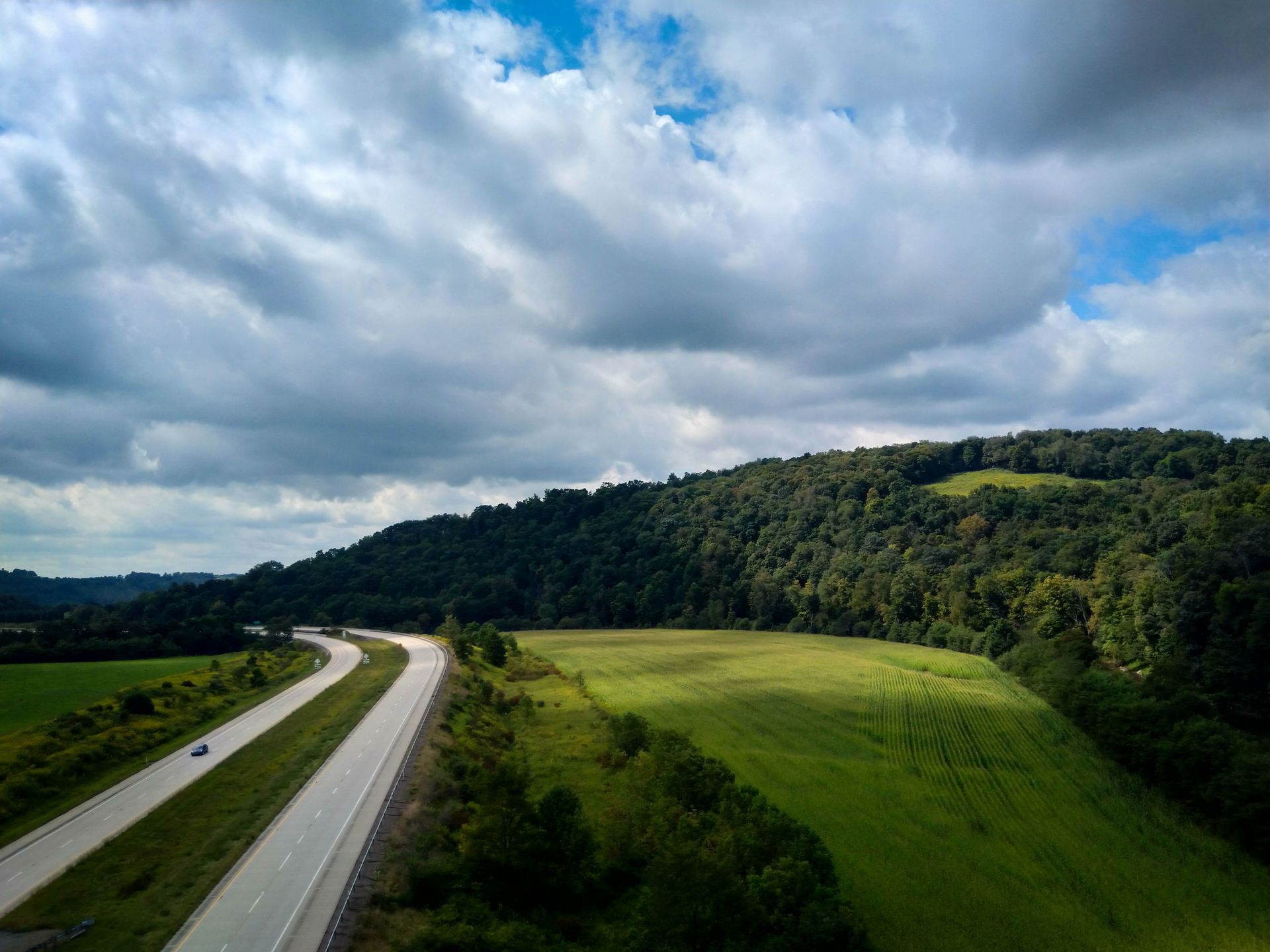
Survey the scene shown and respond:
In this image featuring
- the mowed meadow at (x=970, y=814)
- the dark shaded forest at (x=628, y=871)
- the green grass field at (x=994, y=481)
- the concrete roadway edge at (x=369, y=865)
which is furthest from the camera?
the green grass field at (x=994, y=481)

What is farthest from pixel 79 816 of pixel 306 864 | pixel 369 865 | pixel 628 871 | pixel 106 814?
pixel 628 871

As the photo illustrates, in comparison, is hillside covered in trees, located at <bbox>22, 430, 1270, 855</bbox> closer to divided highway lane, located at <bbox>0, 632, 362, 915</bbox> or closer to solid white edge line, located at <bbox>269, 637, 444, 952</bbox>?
solid white edge line, located at <bbox>269, 637, 444, 952</bbox>

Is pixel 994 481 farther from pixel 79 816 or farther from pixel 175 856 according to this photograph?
pixel 79 816

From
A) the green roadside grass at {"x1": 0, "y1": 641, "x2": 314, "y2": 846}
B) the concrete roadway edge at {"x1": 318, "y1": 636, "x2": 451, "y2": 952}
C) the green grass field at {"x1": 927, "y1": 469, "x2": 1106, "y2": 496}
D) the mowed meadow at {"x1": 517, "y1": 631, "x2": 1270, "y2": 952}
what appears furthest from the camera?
the green grass field at {"x1": 927, "y1": 469, "x2": 1106, "y2": 496}

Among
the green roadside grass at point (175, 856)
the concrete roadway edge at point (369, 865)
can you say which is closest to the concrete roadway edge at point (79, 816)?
the green roadside grass at point (175, 856)

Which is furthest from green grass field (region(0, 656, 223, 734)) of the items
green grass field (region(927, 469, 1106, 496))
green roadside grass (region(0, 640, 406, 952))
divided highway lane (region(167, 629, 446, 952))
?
green grass field (region(927, 469, 1106, 496))

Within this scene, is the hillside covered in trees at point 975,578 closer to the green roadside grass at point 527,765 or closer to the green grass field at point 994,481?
the green grass field at point 994,481
